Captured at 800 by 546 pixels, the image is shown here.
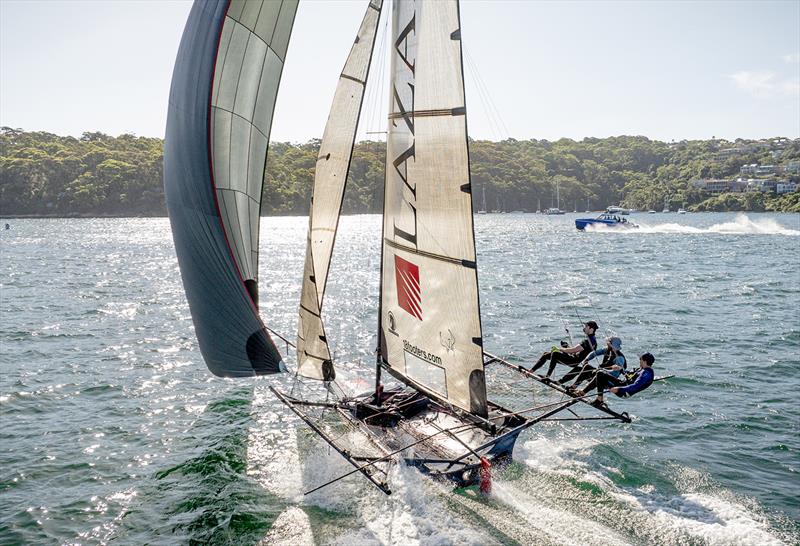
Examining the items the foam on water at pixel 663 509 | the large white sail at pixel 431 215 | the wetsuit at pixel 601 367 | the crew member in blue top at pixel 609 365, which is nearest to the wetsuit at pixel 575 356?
the crew member in blue top at pixel 609 365

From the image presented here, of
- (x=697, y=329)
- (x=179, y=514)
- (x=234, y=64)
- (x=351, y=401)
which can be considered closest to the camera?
(x=234, y=64)

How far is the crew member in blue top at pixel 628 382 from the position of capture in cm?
1105

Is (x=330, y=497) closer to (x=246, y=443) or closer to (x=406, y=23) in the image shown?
(x=246, y=443)

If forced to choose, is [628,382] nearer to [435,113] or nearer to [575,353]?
[575,353]

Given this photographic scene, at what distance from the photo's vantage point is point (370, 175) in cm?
10681

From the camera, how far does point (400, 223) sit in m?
10.4

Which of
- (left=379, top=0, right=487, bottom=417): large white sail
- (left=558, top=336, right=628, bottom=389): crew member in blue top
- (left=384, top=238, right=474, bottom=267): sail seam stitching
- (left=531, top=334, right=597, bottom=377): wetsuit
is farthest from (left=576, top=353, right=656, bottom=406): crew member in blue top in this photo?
(left=384, top=238, right=474, bottom=267): sail seam stitching

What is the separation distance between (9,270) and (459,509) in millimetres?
42766

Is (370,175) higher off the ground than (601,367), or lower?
higher

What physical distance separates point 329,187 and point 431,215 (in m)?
2.33

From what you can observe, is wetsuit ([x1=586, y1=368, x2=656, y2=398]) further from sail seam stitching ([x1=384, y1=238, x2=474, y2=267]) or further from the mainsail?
the mainsail

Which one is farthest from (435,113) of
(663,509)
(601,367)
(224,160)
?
(663,509)

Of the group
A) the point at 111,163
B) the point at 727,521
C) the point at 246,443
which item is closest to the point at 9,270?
the point at 246,443

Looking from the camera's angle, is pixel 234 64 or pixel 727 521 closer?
pixel 234 64
